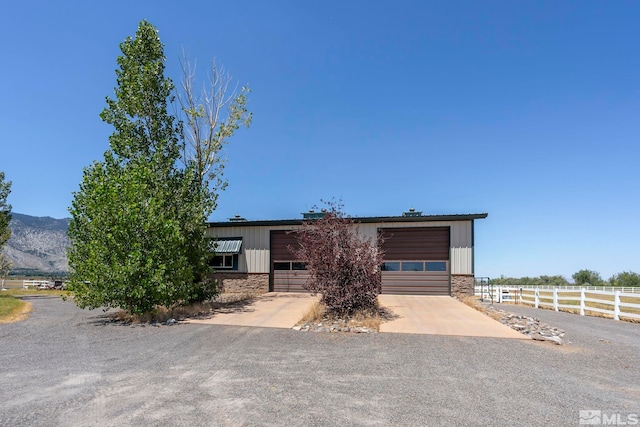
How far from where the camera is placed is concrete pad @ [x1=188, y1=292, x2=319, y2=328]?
11273 mm

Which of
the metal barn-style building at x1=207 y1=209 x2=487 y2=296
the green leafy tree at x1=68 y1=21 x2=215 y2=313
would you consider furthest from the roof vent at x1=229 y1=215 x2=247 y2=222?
the green leafy tree at x1=68 y1=21 x2=215 y2=313

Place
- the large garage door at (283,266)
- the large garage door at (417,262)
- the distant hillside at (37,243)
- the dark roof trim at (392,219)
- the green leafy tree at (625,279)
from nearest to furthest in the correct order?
the dark roof trim at (392,219)
the large garage door at (417,262)
the large garage door at (283,266)
the green leafy tree at (625,279)
the distant hillside at (37,243)

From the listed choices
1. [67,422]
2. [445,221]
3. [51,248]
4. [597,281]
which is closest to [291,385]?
[67,422]

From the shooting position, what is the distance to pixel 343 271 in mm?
11156

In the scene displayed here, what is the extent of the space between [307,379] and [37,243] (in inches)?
6191

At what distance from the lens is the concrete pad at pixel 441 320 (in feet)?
31.8

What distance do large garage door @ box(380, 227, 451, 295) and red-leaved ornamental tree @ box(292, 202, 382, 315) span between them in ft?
22.3

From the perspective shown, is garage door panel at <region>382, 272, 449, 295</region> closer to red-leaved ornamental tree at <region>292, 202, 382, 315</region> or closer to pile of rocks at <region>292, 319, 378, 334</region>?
red-leaved ornamental tree at <region>292, 202, 382, 315</region>

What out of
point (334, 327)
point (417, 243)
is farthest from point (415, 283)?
point (334, 327)

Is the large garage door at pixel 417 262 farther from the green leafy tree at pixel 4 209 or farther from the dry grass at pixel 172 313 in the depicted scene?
the green leafy tree at pixel 4 209

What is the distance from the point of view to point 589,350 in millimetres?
8031

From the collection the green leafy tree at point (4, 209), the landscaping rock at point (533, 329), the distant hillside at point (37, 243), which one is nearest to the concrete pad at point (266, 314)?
the landscaping rock at point (533, 329)

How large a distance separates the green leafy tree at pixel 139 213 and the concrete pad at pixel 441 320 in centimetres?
713

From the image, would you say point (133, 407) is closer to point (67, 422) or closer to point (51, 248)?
point (67, 422)
